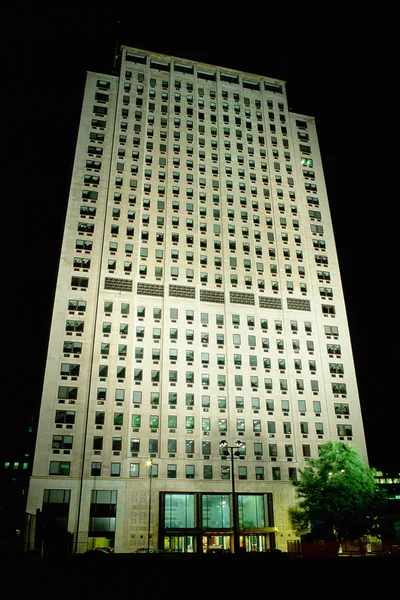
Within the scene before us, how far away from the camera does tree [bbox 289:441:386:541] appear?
46469mm

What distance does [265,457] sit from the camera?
189ft

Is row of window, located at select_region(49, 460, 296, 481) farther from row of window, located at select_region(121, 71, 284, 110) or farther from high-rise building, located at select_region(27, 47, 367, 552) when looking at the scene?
row of window, located at select_region(121, 71, 284, 110)

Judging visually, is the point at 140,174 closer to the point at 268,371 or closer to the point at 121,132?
the point at 121,132

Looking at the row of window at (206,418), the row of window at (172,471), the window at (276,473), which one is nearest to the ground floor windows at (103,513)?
the row of window at (172,471)

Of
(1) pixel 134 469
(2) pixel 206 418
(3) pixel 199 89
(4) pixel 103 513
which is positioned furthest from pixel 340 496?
(3) pixel 199 89

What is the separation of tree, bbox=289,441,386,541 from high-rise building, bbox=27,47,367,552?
707 centimetres

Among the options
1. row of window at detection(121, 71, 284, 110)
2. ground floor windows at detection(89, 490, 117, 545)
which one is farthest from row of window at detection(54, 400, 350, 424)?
row of window at detection(121, 71, 284, 110)

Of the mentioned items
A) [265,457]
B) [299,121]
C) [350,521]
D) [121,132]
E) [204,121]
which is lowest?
[350,521]

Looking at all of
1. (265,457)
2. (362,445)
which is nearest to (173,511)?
(265,457)

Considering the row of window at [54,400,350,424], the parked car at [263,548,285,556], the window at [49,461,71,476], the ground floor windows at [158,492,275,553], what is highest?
the row of window at [54,400,350,424]

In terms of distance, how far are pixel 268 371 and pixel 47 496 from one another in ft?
100

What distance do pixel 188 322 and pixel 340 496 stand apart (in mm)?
27573

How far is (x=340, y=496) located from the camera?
4700cm

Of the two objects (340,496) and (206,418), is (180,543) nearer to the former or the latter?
(206,418)
